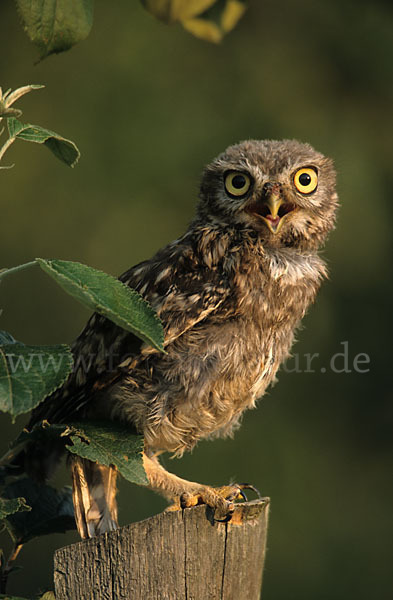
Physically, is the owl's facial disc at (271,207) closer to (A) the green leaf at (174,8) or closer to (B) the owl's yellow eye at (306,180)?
(B) the owl's yellow eye at (306,180)

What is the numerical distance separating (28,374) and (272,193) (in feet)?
4.24

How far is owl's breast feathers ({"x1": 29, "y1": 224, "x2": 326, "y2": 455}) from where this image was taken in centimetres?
246

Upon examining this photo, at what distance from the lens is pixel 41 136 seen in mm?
1676

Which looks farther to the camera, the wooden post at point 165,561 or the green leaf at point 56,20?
the wooden post at point 165,561

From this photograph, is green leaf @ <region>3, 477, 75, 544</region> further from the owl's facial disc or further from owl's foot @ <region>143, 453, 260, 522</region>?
the owl's facial disc

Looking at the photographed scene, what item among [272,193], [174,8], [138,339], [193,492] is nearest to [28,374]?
[174,8]

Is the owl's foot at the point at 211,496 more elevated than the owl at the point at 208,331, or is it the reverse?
the owl at the point at 208,331

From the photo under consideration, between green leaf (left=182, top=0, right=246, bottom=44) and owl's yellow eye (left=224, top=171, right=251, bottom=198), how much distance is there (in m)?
0.89

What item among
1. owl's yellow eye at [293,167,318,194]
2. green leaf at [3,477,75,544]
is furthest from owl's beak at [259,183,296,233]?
green leaf at [3,477,75,544]

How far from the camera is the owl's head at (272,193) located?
258 centimetres

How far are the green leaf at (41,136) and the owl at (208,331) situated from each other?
769mm

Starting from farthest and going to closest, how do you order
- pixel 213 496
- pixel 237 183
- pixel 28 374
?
1. pixel 237 183
2. pixel 213 496
3. pixel 28 374

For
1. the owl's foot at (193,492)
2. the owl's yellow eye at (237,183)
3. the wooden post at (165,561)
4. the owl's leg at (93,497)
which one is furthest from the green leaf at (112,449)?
the owl's yellow eye at (237,183)

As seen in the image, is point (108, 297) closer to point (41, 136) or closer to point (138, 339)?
point (41, 136)
